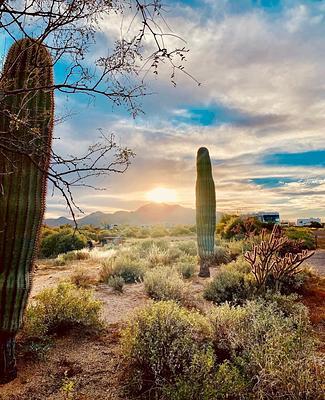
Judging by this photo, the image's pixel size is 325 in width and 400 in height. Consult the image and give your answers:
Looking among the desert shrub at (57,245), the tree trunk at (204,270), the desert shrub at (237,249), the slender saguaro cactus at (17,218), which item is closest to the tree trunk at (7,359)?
the slender saguaro cactus at (17,218)

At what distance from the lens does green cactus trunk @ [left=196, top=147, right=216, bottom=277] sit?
11695mm

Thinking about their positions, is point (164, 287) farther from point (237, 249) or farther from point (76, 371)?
point (237, 249)

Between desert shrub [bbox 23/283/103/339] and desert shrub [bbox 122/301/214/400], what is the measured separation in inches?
39.7

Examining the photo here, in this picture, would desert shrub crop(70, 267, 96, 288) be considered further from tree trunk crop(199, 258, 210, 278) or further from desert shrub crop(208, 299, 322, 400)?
desert shrub crop(208, 299, 322, 400)

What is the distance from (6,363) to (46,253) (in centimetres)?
1689

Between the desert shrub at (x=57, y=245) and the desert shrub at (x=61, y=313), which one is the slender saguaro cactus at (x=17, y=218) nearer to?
the desert shrub at (x=61, y=313)

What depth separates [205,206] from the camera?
12.0m

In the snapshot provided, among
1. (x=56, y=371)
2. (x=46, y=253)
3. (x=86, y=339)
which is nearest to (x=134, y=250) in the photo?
(x=46, y=253)

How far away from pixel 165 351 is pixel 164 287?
363cm

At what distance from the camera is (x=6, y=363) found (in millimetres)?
4473

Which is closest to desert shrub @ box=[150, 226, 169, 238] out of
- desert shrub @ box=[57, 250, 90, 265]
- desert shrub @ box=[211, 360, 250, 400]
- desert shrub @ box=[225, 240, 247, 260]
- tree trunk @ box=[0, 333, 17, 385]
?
desert shrub @ box=[57, 250, 90, 265]

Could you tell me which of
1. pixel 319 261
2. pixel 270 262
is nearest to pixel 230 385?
pixel 270 262

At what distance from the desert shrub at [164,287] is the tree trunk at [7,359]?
3210 millimetres

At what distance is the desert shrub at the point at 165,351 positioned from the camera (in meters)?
3.98
